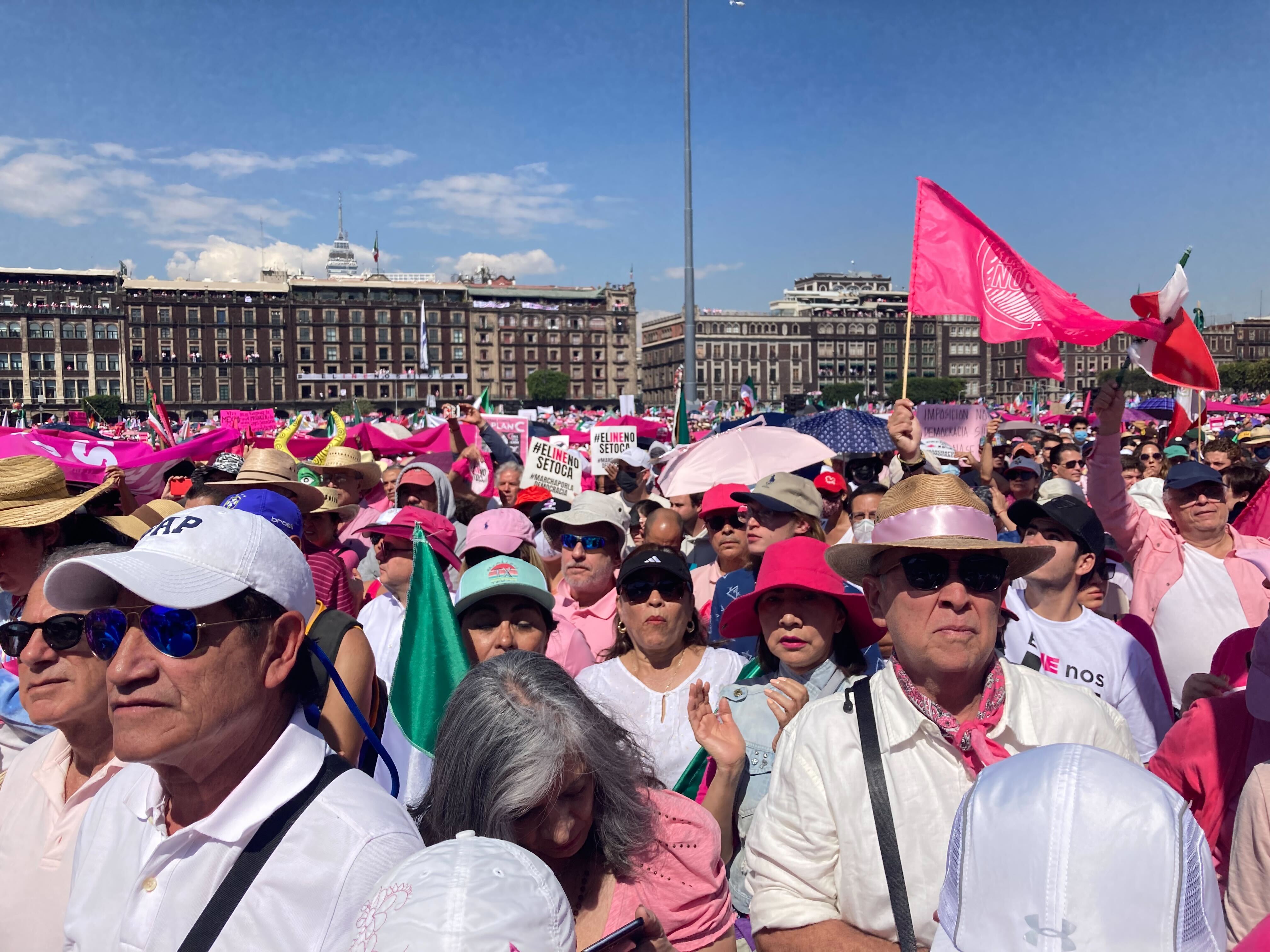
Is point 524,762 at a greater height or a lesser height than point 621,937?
greater

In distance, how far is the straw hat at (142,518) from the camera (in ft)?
11.0

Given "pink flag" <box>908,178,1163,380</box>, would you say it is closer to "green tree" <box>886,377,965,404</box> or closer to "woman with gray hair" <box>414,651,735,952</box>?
"woman with gray hair" <box>414,651,735,952</box>

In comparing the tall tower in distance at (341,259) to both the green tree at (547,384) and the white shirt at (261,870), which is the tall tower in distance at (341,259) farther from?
the white shirt at (261,870)

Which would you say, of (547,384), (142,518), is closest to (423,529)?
(142,518)

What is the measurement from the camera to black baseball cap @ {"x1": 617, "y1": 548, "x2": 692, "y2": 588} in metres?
3.39

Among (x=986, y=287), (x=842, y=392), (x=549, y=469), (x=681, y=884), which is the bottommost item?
(x=681, y=884)

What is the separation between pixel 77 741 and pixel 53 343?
10738 cm

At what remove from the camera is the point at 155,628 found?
1720 millimetres

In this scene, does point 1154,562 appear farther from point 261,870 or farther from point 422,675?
point 261,870

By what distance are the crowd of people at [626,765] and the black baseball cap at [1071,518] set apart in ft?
1.74

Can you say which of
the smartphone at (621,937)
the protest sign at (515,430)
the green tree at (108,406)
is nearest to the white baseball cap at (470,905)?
the smartphone at (621,937)

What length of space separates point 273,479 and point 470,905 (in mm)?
3869

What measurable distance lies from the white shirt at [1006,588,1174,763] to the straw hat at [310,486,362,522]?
304 cm

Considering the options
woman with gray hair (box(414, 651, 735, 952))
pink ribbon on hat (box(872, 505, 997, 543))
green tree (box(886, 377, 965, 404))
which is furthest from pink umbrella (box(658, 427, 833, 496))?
green tree (box(886, 377, 965, 404))
